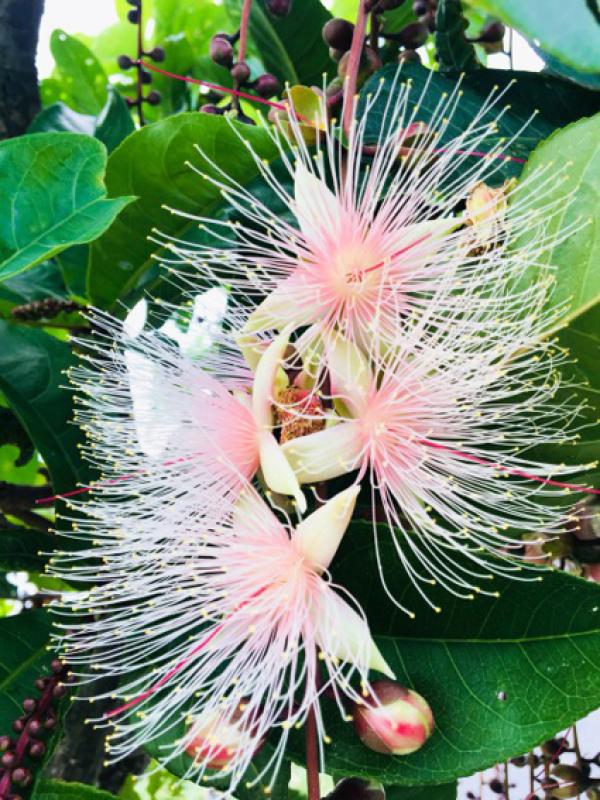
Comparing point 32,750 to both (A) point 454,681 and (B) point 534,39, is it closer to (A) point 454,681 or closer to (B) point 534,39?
(A) point 454,681

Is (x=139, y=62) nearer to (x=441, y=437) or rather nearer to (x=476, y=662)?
(x=441, y=437)

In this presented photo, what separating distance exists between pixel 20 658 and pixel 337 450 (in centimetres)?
41

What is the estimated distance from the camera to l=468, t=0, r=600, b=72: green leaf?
1.22 ft

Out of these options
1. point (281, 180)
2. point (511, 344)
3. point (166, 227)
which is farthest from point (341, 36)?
point (511, 344)

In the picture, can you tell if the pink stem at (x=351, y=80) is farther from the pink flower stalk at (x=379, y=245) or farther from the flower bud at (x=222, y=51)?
the flower bud at (x=222, y=51)

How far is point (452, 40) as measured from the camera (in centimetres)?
96

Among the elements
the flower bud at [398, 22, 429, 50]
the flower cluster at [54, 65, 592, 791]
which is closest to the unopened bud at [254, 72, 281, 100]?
the flower bud at [398, 22, 429, 50]

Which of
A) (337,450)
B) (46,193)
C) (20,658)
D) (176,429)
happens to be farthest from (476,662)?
(46,193)

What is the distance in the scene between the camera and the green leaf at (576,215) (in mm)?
688

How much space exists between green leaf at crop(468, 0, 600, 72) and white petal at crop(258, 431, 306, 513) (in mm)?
358

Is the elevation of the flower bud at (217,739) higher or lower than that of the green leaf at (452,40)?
lower

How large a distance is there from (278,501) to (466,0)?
40cm

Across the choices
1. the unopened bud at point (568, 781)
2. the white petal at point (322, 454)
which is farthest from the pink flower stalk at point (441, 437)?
the unopened bud at point (568, 781)

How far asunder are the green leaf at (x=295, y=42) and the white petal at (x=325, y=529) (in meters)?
0.66
